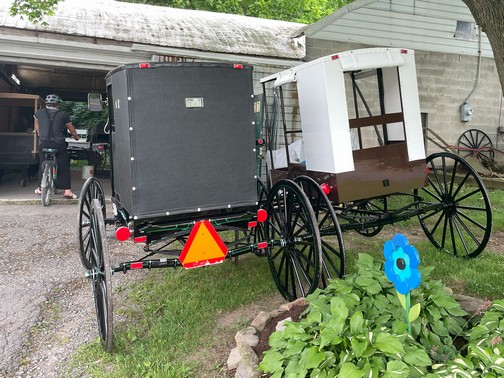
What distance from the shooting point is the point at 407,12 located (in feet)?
33.0

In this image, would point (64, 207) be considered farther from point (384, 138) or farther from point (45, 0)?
point (384, 138)

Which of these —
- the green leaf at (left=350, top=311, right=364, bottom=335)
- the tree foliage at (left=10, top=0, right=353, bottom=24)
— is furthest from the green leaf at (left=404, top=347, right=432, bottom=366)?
the tree foliage at (left=10, top=0, right=353, bottom=24)

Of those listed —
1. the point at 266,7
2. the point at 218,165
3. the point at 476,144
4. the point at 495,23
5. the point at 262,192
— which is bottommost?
the point at 262,192

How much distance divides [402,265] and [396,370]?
517 mm

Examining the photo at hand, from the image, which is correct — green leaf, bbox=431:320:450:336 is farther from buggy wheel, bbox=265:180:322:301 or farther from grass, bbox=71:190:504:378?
grass, bbox=71:190:504:378

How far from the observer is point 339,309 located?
85.5 inches

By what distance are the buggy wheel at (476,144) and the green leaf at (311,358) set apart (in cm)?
1037

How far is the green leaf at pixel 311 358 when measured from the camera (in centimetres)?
197

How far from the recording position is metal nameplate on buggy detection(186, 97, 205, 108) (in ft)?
10.1

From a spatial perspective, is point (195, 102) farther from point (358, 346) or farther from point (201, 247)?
point (358, 346)

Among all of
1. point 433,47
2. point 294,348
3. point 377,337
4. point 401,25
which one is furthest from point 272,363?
point 433,47

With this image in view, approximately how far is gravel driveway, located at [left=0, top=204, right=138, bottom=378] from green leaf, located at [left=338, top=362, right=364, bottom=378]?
6.49ft

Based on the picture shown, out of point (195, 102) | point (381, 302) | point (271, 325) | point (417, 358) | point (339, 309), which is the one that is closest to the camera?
point (417, 358)

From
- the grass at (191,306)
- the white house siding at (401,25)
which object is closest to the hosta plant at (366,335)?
the grass at (191,306)
